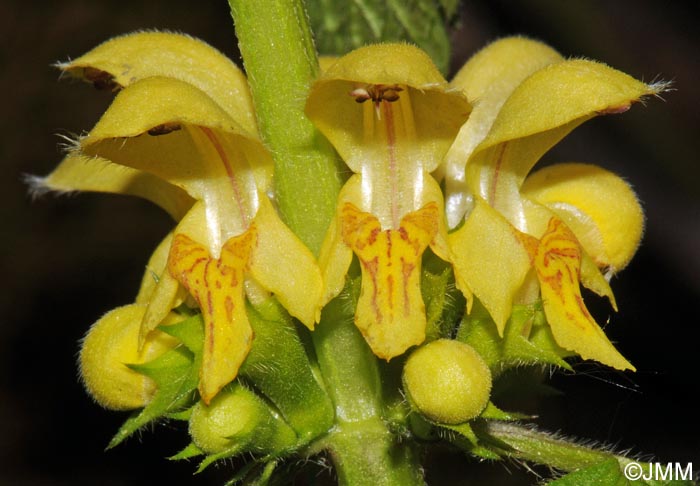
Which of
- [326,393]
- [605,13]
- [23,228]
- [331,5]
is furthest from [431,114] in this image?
[23,228]

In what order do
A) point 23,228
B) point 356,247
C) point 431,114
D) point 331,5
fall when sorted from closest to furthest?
1. point 356,247
2. point 431,114
3. point 331,5
4. point 23,228

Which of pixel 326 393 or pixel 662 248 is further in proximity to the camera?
pixel 662 248

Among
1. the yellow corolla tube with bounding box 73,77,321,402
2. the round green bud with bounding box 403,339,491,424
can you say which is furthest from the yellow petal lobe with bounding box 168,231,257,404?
the round green bud with bounding box 403,339,491,424

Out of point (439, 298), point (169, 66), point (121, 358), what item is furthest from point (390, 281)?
point (169, 66)

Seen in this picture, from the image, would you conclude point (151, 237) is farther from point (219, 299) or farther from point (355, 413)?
point (219, 299)

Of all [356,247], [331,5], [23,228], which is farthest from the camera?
[23,228]

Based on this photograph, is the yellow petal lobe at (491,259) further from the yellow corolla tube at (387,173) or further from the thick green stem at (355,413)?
the thick green stem at (355,413)

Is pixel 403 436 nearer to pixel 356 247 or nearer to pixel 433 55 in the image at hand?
pixel 356 247

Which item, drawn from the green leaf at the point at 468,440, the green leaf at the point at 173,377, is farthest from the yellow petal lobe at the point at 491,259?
the green leaf at the point at 173,377
